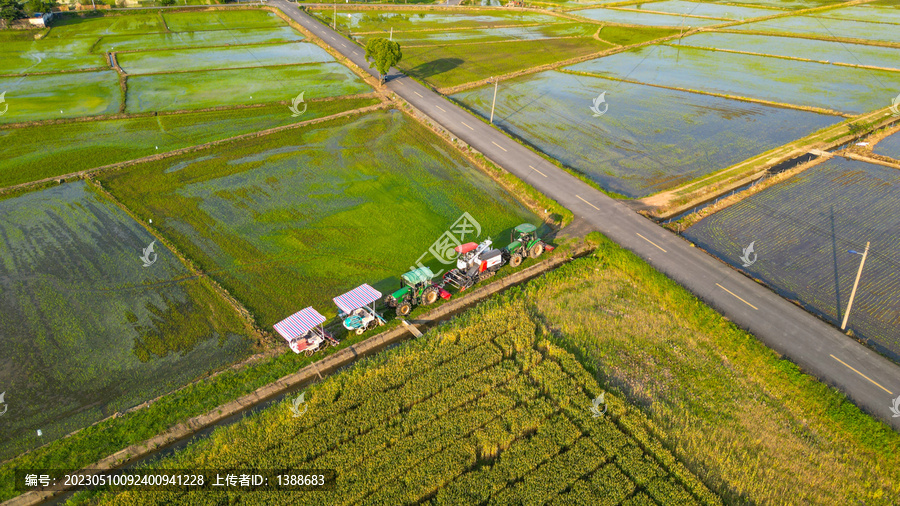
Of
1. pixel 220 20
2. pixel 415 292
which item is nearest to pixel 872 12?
pixel 415 292

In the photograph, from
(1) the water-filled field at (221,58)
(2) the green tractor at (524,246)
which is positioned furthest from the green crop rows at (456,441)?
(1) the water-filled field at (221,58)

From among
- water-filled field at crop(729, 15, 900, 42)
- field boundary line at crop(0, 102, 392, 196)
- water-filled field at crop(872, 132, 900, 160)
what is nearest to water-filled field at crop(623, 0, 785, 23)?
water-filled field at crop(729, 15, 900, 42)

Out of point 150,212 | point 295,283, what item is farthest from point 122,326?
point 150,212

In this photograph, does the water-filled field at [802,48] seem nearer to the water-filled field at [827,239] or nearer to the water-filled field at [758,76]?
the water-filled field at [758,76]

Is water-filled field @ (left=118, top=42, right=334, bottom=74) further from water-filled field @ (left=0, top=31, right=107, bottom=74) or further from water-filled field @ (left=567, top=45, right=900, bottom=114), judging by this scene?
water-filled field @ (left=567, top=45, right=900, bottom=114)

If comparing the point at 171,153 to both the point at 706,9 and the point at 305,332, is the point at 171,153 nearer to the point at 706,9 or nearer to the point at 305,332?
the point at 305,332

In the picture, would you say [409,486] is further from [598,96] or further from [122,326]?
[598,96]

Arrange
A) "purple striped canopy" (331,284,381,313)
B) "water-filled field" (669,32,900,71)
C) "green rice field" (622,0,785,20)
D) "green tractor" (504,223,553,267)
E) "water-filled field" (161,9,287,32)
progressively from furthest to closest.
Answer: "green rice field" (622,0,785,20) → "water-filled field" (161,9,287,32) → "water-filled field" (669,32,900,71) → "green tractor" (504,223,553,267) → "purple striped canopy" (331,284,381,313)
